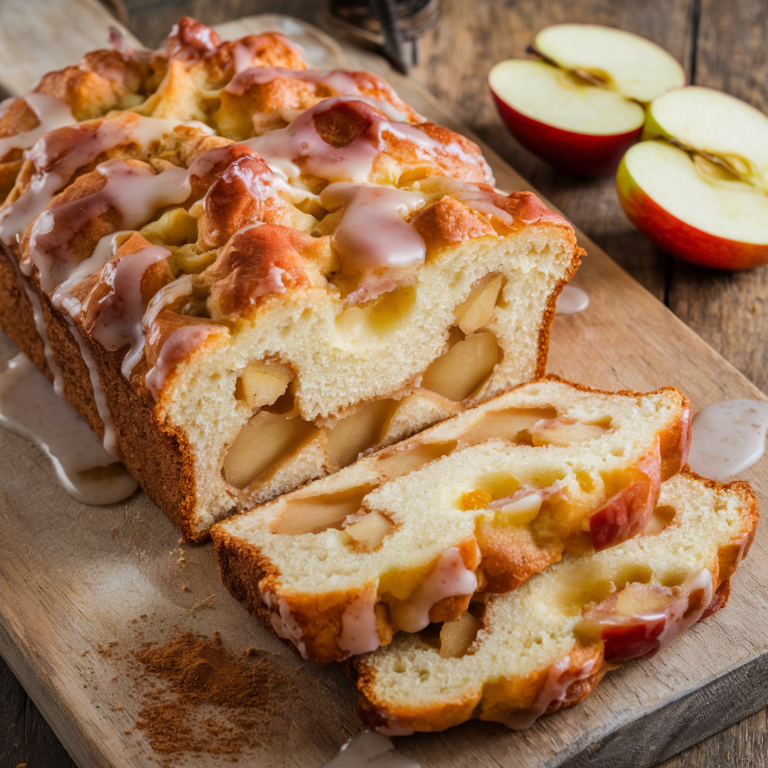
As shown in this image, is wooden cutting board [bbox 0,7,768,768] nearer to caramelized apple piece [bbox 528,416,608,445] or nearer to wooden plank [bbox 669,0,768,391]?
wooden plank [bbox 669,0,768,391]

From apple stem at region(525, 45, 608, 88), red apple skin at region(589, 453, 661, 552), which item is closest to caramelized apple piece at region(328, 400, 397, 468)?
red apple skin at region(589, 453, 661, 552)

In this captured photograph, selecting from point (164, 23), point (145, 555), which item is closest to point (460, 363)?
point (145, 555)

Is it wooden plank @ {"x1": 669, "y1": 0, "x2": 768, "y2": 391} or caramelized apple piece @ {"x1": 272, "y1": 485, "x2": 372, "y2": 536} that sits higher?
caramelized apple piece @ {"x1": 272, "y1": 485, "x2": 372, "y2": 536}

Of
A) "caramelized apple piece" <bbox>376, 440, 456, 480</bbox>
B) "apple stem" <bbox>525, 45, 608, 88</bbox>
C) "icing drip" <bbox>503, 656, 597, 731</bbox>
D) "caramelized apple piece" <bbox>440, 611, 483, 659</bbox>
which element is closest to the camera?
"icing drip" <bbox>503, 656, 597, 731</bbox>

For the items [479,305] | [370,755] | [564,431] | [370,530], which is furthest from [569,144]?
[370,755]

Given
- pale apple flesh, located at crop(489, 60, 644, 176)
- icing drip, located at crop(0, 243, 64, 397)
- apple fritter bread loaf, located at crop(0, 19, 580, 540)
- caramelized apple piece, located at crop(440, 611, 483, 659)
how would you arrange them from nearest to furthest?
caramelized apple piece, located at crop(440, 611, 483, 659), apple fritter bread loaf, located at crop(0, 19, 580, 540), icing drip, located at crop(0, 243, 64, 397), pale apple flesh, located at crop(489, 60, 644, 176)

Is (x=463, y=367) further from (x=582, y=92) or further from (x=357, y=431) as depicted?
(x=582, y=92)
